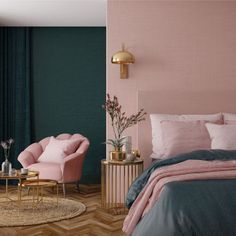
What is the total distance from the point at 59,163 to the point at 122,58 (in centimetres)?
180

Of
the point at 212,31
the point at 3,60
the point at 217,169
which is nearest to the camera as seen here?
the point at 217,169

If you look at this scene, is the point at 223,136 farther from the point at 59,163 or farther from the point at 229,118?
the point at 59,163

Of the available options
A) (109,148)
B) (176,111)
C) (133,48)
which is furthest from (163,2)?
(109,148)

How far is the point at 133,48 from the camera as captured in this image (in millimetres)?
5645

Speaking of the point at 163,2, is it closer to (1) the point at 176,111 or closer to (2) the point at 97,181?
(1) the point at 176,111

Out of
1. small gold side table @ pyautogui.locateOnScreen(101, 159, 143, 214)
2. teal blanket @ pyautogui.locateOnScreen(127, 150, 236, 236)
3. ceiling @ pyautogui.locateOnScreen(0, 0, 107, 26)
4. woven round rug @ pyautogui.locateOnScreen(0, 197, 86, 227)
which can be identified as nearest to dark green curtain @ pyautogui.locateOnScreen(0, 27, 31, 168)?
ceiling @ pyautogui.locateOnScreen(0, 0, 107, 26)

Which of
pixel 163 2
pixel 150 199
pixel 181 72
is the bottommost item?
pixel 150 199

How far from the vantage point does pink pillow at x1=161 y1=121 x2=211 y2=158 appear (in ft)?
16.1

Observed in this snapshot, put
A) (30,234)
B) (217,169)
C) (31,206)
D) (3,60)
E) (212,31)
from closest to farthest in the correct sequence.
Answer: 1. (217,169)
2. (30,234)
3. (31,206)
4. (212,31)
5. (3,60)

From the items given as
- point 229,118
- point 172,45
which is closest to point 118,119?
point 172,45

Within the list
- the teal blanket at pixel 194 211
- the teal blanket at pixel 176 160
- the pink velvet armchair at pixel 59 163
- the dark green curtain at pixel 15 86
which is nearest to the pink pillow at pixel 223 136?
the teal blanket at pixel 176 160

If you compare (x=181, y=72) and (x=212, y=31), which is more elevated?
(x=212, y=31)

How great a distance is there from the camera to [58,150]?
20.7 ft

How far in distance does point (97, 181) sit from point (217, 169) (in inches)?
154
